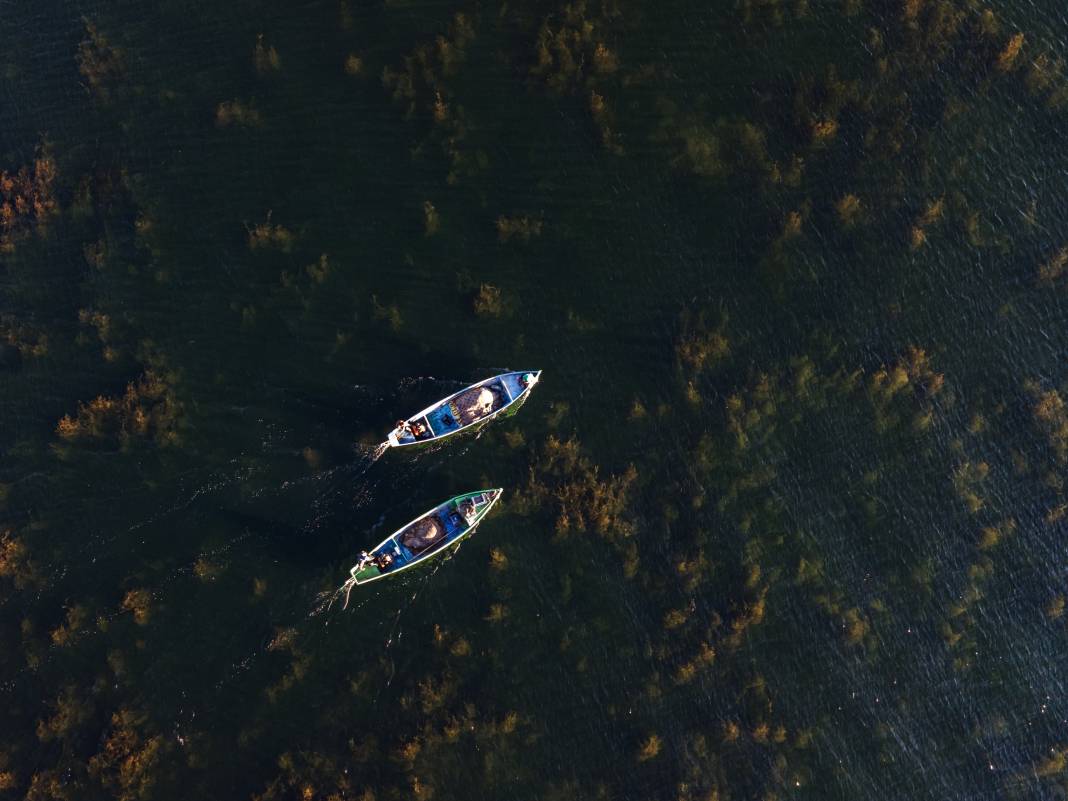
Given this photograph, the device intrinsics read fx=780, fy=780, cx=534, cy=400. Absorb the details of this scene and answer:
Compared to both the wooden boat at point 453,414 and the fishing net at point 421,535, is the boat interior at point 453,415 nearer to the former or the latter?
the wooden boat at point 453,414

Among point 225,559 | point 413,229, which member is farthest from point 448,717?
point 413,229

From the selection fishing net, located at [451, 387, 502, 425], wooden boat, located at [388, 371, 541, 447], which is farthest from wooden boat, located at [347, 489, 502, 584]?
fishing net, located at [451, 387, 502, 425]

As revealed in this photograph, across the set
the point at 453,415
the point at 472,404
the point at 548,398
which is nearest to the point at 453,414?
the point at 453,415

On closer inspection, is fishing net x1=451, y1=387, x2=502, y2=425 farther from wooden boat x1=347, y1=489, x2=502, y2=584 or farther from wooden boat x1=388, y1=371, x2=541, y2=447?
wooden boat x1=347, y1=489, x2=502, y2=584

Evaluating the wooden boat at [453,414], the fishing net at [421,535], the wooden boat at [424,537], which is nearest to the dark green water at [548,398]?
the wooden boat at [453,414]

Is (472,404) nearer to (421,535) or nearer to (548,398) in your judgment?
(548,398)

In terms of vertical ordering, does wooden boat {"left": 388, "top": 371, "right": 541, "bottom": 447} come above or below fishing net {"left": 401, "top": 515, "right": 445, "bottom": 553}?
above
